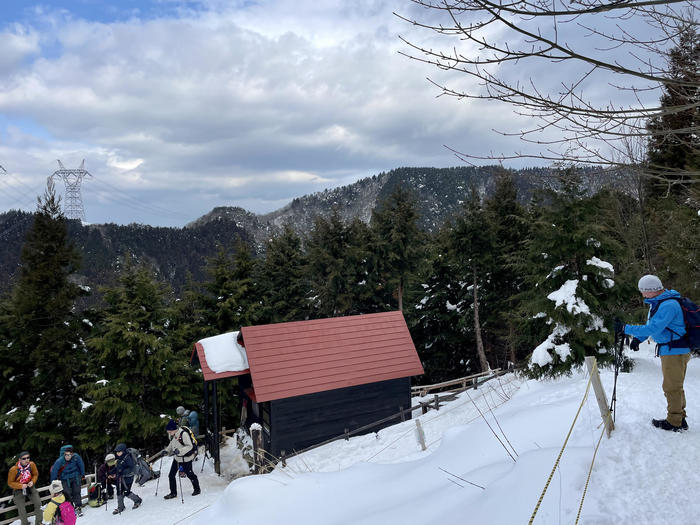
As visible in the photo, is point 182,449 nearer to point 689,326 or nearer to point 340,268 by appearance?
point 689,326

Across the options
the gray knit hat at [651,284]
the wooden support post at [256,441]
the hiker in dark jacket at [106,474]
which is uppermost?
the gray knit hat at [651,284]

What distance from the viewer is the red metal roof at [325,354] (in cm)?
1425

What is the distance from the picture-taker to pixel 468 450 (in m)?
6.29

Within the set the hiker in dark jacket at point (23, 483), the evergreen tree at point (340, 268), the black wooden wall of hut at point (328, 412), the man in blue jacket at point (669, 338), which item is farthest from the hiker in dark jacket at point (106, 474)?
the evergreen tree at point (340, 268)

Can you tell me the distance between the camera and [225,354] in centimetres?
1452

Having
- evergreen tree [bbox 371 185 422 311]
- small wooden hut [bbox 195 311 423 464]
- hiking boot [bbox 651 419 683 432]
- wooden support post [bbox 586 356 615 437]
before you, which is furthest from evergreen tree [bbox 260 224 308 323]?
hiking boot [bbox 651 419 683 432]

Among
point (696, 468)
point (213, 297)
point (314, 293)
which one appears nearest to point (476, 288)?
point (314, 293)

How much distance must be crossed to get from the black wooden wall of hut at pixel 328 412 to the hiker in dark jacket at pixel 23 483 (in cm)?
631

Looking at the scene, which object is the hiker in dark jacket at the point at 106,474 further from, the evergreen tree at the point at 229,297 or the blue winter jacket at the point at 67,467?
the evergreen tree at the point at 229,297

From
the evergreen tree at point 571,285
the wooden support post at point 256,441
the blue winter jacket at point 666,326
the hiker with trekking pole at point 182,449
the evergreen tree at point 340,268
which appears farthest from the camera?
the evergreen tree at point 340,268

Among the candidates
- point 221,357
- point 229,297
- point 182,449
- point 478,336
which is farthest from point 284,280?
point 182,449

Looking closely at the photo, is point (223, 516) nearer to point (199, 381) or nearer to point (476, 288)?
point (199, 381)

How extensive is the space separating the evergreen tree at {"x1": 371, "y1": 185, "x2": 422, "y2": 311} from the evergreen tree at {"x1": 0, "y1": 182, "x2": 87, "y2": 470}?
15115 millimetres

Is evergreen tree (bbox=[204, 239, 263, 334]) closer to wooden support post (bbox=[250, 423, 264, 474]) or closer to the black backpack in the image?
Answer: wooden support post (bbox=[250, 423, 264, 474])
